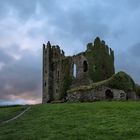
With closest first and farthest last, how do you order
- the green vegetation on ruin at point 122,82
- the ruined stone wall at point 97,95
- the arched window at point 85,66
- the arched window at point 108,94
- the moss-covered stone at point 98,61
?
1. the ruined stone wall at point 97,95
2. the arched window at point 108,94
3. the green vegetation on ruin at point 122,82
4. the moss-covered stone at point 98,61
5. the arched window at point 85,66

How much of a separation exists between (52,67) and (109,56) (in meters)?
13.2

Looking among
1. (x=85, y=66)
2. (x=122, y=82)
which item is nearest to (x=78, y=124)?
(x=122, y=82)

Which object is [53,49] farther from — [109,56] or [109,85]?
[109,85]

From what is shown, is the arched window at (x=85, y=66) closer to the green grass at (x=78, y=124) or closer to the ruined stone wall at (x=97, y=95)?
the ruined stone wall at (x=97, y=95)

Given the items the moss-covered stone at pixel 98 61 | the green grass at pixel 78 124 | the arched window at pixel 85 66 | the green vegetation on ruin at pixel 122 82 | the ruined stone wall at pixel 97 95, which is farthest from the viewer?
the arched window at pixel 85 66

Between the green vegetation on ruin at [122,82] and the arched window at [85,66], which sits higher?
the arched window at [85,66]

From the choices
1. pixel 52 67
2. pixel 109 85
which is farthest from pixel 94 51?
pixel 109 85

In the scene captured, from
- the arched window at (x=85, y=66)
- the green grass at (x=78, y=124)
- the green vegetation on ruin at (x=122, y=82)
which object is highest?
the arched window at (x=85, y=66)

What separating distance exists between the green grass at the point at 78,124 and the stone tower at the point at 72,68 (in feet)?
106

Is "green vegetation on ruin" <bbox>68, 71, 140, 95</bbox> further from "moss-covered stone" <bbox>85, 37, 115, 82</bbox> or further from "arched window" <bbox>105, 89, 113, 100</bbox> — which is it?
"moss-covered stone" <bbox>85, 37, 115, 82</bbox>

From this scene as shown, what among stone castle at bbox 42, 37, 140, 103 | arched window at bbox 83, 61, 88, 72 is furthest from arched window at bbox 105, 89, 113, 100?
arched window at bbox 83, 61, 88, 72

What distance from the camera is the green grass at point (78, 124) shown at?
27.2 meters

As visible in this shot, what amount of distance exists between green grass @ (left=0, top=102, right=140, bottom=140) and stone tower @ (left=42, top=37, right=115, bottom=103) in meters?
32.5

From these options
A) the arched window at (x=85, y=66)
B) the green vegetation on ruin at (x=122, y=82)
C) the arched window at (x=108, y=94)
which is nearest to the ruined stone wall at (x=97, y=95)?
the arched window at (x=108, y=94)
